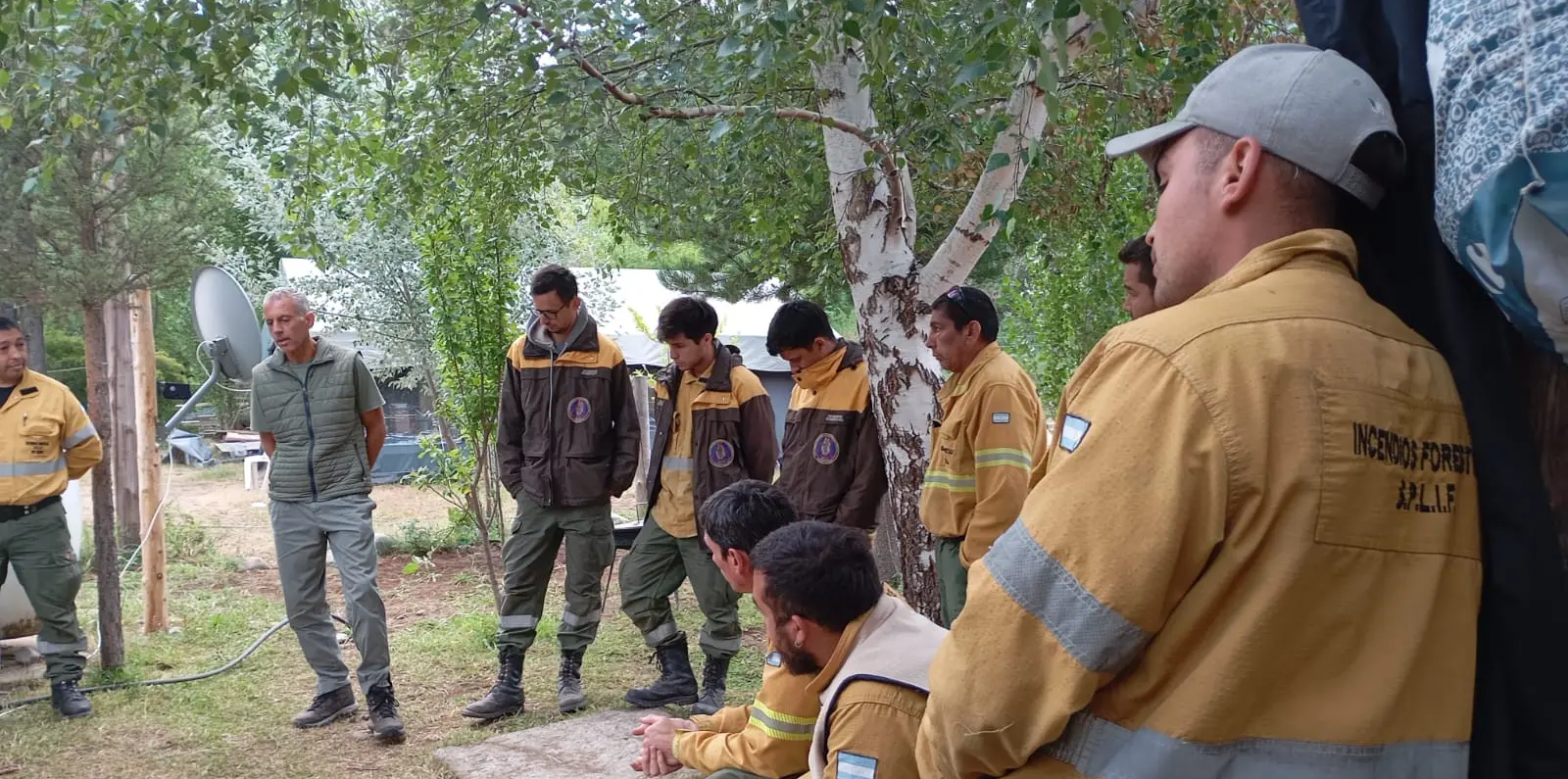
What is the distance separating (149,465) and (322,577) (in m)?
2.67

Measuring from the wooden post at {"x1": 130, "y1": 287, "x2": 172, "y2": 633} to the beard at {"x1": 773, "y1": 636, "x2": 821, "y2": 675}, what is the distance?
608cm

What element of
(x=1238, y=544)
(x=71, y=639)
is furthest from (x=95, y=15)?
(x=1238, y=544)

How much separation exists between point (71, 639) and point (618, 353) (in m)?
3.25

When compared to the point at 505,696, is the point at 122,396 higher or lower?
higher

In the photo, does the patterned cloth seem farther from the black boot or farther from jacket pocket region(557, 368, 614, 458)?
the black boot

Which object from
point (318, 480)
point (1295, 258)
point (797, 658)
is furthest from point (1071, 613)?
point (318, 480)

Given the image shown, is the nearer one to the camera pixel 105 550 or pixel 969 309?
pixel 969 309

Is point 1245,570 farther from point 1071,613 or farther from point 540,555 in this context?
point 540,555

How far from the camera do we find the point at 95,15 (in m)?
4.46

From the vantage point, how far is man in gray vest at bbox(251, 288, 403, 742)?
5.45m

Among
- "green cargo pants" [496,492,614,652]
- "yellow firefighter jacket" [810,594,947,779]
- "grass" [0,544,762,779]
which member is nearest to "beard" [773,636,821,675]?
"yellow firefighter jacket" [810,594,947,779]

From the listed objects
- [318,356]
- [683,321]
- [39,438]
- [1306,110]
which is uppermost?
[1306,110]

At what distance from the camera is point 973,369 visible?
4.53 meters

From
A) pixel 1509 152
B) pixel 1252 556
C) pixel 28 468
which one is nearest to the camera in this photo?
pixel 1509 152
